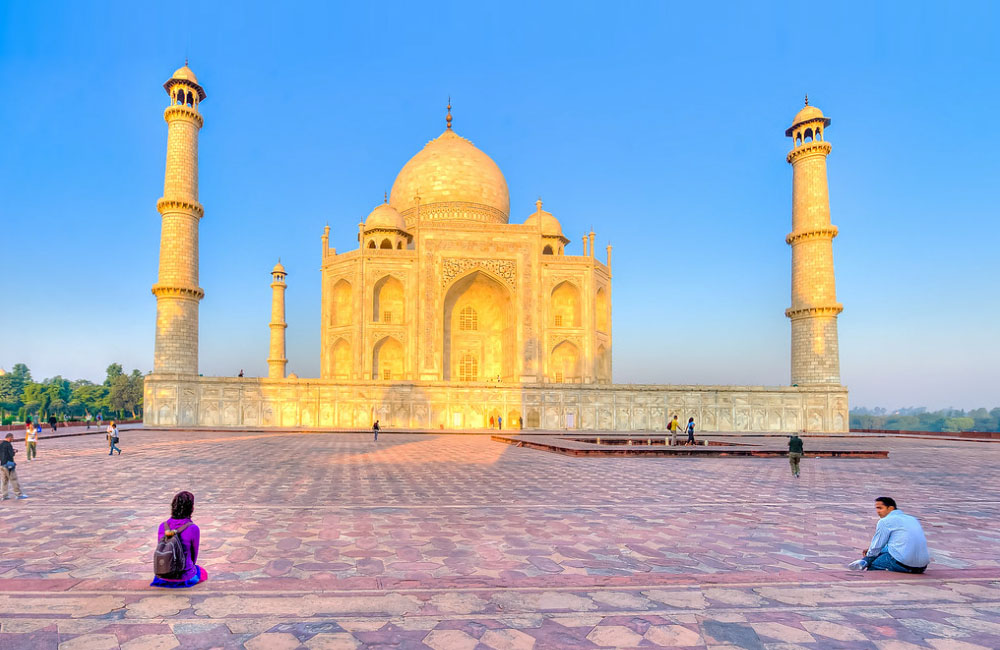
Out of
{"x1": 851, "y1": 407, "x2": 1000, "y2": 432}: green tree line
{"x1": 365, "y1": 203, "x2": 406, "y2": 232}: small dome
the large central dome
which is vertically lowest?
{"x1": 851, "y1": 407, "x2": 1000, "y2": 432}: green tree line

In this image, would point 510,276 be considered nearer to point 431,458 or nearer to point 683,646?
point 431,458

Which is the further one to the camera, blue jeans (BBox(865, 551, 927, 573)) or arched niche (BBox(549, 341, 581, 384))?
arched niche (BBox(549, 341, 581, 384))

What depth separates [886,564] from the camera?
5.02 meters

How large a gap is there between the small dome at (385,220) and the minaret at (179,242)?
10.5 metres

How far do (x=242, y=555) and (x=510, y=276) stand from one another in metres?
30.6

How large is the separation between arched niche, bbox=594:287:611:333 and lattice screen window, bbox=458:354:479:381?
7417mm

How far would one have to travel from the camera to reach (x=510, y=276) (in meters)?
35.6

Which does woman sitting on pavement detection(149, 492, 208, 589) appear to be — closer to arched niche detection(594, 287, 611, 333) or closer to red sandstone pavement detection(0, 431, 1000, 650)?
red sandstone pavement detection(0, 431, 1000, 650)

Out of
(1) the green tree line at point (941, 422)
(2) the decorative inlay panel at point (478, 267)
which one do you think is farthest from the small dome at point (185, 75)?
(1) the green tree line at point (941, 422)

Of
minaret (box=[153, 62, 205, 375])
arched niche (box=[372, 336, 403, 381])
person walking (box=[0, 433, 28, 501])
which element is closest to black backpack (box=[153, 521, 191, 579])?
person walking (box=[0, 433, 28, 501])

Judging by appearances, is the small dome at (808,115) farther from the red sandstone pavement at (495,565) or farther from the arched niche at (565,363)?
the red sandstone pavement at (495,565)

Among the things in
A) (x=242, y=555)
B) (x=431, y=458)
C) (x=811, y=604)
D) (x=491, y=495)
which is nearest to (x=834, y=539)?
(x=811, y=604)

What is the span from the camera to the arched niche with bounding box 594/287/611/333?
38.5m

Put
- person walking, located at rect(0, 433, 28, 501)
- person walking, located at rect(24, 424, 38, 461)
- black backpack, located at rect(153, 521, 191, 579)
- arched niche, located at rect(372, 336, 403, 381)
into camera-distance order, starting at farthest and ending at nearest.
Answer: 1. arched niche, located at rect(372, 336, 403, 381)
2. person walking, located at rect(24, 424, 38, 461)
3. person walking, located at rect(0, 433, 28, 501)
4. black backpack, located at rect(153, 521, 191, 579)
